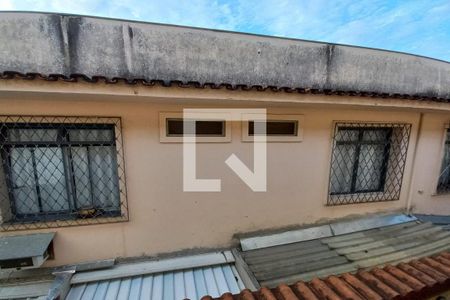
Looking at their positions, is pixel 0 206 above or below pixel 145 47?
below

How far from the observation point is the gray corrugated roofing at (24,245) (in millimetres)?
3244

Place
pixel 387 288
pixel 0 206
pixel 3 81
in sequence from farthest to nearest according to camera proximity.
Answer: pixel 0 206 < pixel 3 81 < pixel 387 288

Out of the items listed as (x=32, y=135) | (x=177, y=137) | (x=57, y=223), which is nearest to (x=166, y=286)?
(x=57, y=223)

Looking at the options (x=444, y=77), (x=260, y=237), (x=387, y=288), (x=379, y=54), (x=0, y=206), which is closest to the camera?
(x=387, y=288)

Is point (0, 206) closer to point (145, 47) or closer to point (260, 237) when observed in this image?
point (145, 47)

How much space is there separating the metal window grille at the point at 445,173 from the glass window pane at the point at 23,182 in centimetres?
936

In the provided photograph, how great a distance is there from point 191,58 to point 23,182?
364cm

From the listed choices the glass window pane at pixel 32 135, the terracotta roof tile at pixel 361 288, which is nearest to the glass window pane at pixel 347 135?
the terracotta roof tile at pixel 361 288

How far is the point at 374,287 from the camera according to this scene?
2.15m

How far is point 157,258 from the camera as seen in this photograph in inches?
166

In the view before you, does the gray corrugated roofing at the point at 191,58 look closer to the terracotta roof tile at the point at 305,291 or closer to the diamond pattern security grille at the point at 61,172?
the diamond pattern security grille at the point at 61,172

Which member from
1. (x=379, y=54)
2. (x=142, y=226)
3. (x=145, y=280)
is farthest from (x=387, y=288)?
(x=379, y=54)

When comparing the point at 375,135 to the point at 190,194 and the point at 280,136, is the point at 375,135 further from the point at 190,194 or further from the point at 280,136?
the point at 190,194

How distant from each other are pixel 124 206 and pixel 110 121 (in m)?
1.53
